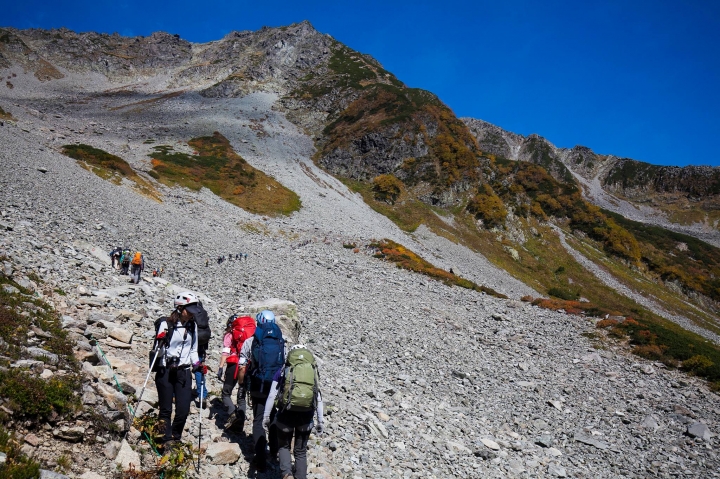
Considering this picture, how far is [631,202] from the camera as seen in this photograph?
170250mm

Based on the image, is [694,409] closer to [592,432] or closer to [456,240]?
[592,432]

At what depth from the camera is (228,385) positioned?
25.2 ft

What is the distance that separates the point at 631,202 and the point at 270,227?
189 metres

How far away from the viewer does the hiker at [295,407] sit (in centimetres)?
604

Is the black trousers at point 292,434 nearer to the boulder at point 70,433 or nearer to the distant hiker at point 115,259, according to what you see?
the boulder at point 70,433

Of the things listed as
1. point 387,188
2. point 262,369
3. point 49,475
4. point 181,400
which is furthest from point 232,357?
point 387,188

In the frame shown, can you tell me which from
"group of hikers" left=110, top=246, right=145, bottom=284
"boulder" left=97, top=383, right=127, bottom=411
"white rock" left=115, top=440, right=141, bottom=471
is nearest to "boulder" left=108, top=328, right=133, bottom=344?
"boulder" left=97, top=383, right=127, bottom=411

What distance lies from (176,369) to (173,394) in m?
0.47

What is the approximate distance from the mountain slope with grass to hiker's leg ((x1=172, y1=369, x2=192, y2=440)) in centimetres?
51

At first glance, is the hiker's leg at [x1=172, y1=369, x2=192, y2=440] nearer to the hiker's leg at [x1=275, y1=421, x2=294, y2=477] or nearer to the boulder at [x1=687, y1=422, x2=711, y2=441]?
the hiker's leg at [x1=275, y1=421, x2=294, y2=477]

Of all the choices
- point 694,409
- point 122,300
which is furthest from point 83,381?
point 694,409

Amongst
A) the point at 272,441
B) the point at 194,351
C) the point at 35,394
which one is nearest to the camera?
the point at 35,394

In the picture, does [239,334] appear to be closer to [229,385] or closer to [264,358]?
[229,385]

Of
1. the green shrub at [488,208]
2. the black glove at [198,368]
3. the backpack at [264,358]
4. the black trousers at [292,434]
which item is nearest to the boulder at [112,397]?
the black glove at [198,368]
